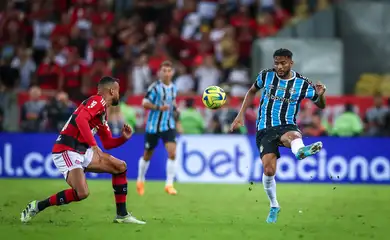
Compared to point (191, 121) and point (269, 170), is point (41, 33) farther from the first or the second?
point (269, 170)

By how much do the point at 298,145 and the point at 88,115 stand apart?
266cm

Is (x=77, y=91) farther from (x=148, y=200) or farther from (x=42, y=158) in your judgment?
(x=148, y=200)

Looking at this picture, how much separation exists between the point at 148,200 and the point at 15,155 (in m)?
5.25

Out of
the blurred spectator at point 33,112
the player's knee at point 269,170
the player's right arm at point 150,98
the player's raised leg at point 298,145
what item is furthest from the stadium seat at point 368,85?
the player's knee at point 269,170

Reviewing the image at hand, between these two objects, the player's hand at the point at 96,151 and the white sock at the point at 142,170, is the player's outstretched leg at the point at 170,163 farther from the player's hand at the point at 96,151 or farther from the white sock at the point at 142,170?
the player's hand at the point at 96,151

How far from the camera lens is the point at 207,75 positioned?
67.6ft

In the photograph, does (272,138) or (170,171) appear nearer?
(272,138)

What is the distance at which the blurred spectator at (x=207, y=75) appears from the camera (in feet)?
67.6

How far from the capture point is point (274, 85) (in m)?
11.5

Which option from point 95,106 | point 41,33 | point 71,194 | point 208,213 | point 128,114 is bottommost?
point 208,213

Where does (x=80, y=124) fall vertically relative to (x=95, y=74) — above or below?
below

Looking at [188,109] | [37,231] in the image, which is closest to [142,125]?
[188,109]

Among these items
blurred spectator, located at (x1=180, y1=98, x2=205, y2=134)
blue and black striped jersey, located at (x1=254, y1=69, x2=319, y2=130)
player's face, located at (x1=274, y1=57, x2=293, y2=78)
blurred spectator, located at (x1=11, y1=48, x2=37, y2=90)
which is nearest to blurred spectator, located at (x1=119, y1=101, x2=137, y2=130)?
blurred spectator, located at (x1=180, y1=98, x2=205, y2=134)

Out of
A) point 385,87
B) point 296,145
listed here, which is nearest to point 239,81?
point 385,87
